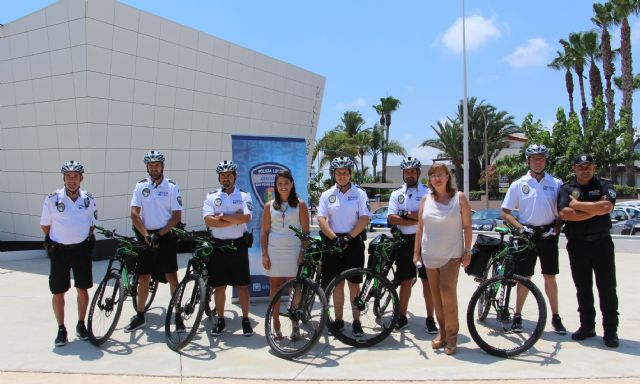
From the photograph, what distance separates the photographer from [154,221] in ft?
19.8

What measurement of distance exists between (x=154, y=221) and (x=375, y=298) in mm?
2620

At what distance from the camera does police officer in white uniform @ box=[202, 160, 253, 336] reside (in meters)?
5.63

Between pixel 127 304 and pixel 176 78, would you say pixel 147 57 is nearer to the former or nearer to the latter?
pixel 176 78

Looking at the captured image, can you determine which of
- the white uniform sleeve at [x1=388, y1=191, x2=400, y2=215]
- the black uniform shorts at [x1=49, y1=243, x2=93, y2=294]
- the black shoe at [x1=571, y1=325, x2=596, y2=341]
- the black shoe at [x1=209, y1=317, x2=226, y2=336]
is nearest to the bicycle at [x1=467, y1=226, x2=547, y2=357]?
the black shoe at [x1=571, y1=325, x2=596, y2=341]

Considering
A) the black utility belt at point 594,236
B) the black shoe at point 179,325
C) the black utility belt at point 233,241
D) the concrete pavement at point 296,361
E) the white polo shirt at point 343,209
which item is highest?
the white polo shirt at point 343,209

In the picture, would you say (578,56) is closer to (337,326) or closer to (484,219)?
(484,219)

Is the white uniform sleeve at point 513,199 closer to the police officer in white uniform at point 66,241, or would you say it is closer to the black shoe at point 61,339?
the police officer in white uniform at point 66,241

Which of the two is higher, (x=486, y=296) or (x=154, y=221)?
(x=154, y=221)

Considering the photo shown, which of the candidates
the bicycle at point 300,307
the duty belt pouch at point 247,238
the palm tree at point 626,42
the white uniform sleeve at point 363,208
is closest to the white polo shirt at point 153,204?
the duty belt pouch at point 247,238

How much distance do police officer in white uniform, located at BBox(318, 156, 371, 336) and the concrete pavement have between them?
0.51m

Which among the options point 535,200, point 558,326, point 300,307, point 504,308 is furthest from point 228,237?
point 558,326

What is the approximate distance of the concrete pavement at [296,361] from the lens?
4.45m

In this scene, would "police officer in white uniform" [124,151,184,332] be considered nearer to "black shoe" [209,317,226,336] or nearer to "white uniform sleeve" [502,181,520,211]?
"black shoe" [209,317,226,336]

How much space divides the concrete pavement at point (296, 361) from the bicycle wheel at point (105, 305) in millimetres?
187
